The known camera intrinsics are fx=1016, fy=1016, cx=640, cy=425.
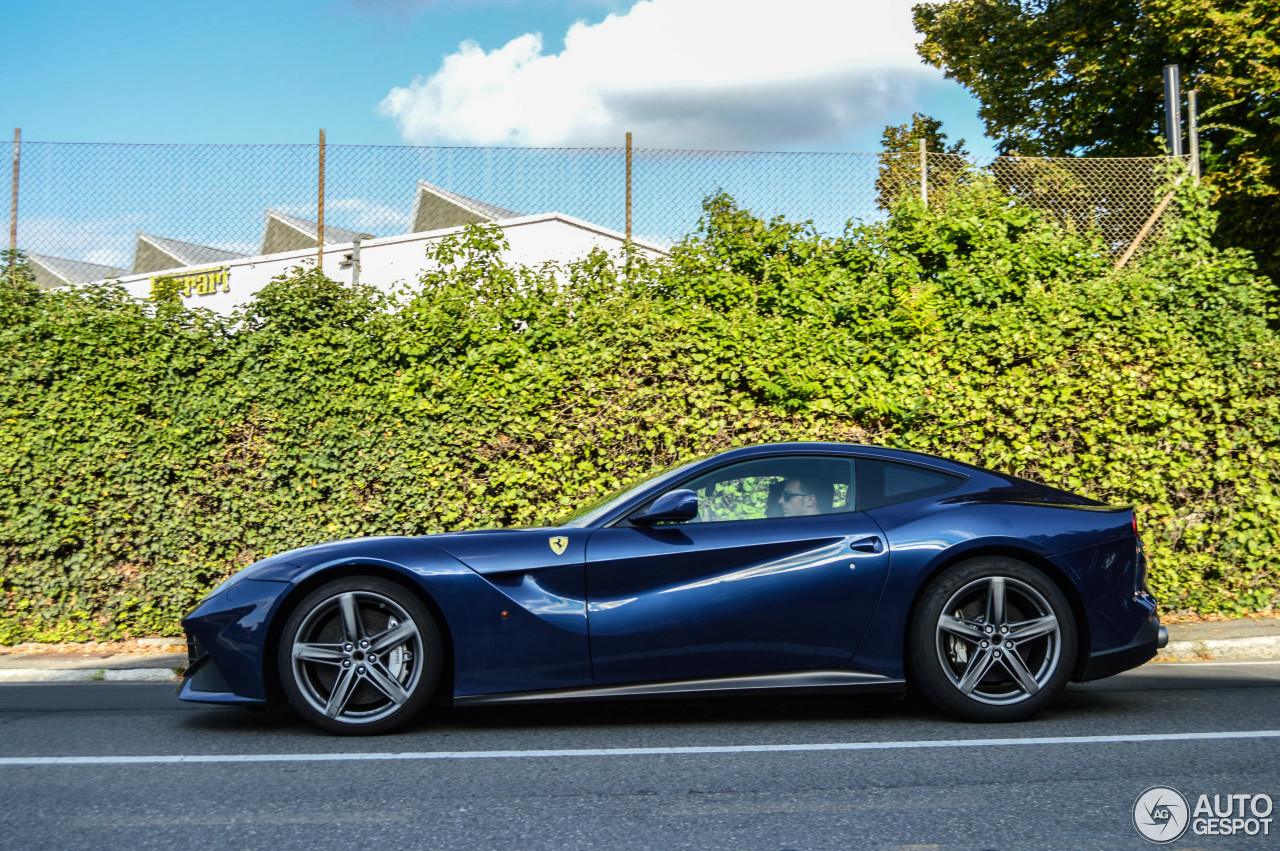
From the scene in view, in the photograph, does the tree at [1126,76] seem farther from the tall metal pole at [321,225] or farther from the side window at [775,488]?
the tall metal pole at [321,225]

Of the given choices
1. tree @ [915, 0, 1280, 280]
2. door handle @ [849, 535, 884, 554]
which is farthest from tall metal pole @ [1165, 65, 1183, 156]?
door handle @ [849, 535, 884, 554]

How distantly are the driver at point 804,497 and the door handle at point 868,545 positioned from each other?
23cm

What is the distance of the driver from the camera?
4730 mm

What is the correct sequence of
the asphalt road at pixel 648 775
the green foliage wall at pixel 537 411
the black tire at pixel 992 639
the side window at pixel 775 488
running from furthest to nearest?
the green foliage wall at pixel 537 411, the side window at pixel 775 488, the black tire at pixel 992 639, the asphalt road at pixel 648 775

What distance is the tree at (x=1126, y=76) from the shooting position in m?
15.2

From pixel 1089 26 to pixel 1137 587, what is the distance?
62.5 feet

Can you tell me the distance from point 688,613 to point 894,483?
1.21 metres

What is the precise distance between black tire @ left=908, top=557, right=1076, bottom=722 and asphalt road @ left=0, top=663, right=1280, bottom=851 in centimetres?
13

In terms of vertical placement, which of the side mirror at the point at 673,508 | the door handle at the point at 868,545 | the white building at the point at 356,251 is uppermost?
the white building at the point at 356,251

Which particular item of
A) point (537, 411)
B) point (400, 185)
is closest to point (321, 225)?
point (400, 185)

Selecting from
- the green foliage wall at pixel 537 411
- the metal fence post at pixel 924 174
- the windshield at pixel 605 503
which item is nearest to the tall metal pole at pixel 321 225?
the green foliage wall at pixel 537 411

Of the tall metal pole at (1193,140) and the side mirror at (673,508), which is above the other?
the tall metal pole at (1193,140)

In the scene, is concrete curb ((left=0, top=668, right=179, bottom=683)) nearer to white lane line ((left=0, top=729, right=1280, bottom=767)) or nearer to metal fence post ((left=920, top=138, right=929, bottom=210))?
white lane line ((left=0, top=729, right=1280, bottom=767))

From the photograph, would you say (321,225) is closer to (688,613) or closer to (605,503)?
(605,503)
